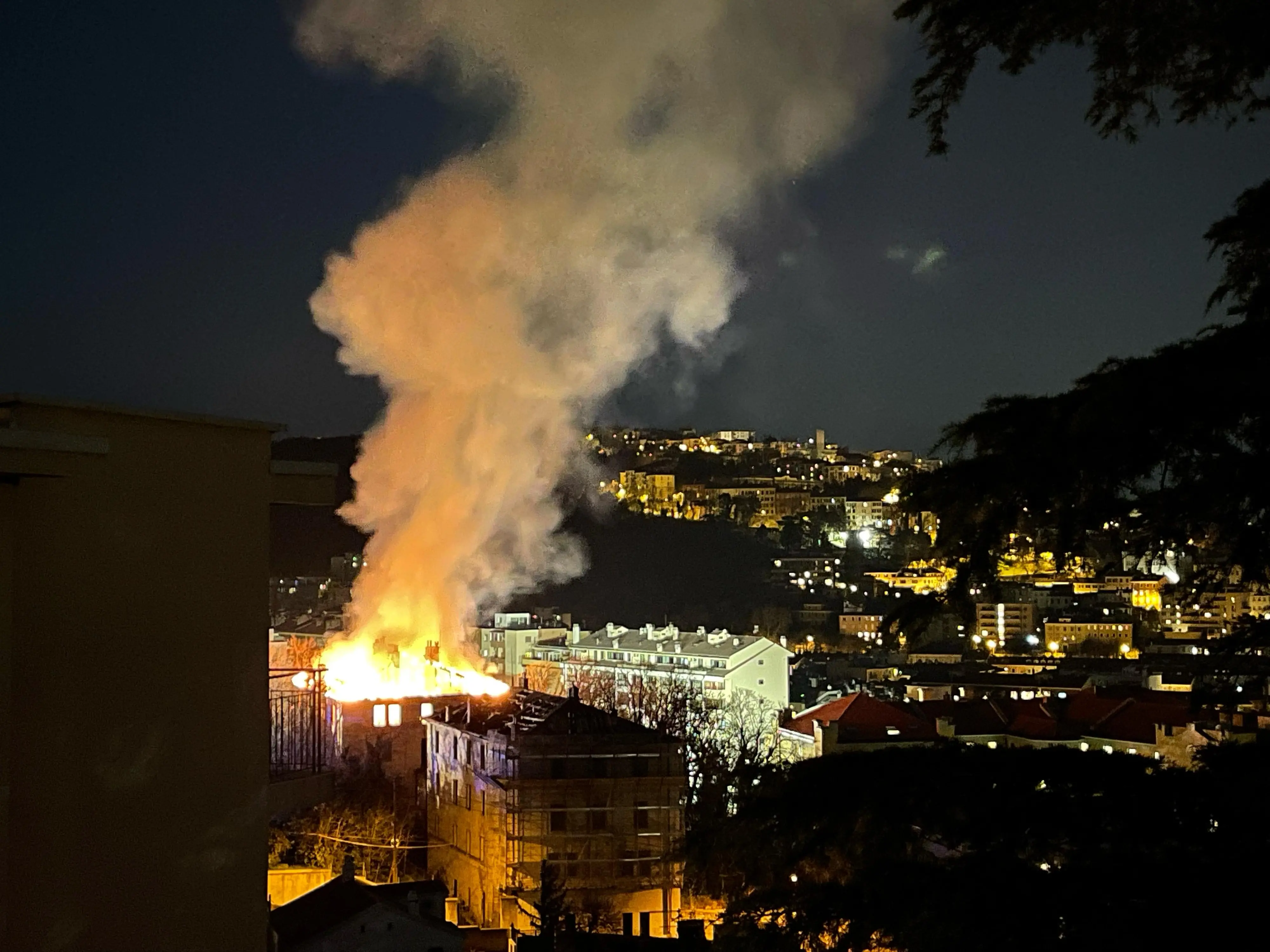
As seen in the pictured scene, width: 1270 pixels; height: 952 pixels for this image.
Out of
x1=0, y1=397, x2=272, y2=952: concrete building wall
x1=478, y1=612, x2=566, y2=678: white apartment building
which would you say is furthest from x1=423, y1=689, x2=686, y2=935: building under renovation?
x1=478, y1=612, x2=566, y2=678: white apartment building

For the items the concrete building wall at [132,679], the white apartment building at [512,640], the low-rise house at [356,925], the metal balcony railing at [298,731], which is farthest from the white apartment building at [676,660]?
the concrete building wall at [132,679]

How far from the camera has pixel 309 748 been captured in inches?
278

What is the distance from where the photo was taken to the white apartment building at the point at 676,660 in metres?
49.2

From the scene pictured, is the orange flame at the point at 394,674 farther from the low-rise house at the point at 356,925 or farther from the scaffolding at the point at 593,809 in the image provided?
the low-rise house at the point at 356,925

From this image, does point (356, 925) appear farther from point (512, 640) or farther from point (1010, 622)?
point (1010, 622)

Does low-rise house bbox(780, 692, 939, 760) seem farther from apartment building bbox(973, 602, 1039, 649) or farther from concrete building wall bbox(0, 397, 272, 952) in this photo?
apartment building bbox(973, 602, 1039, 649)

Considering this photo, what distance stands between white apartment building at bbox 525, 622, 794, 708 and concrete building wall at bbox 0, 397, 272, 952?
42.3m

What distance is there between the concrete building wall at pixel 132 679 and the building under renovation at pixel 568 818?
17.3 metres

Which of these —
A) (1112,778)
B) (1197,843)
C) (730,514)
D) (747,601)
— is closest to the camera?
(1197,843)

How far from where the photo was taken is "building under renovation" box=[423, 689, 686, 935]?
22.8m

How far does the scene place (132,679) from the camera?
15.5ft

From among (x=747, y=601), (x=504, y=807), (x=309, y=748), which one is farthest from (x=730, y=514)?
(x=309, y=748)

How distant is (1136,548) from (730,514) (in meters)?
115

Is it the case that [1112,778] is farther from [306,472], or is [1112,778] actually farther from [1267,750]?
[306,472]
